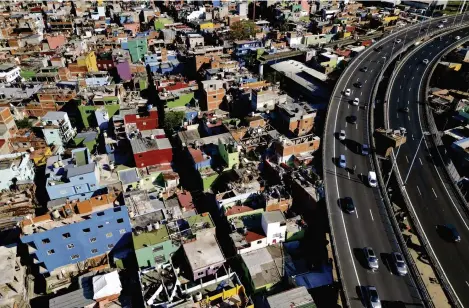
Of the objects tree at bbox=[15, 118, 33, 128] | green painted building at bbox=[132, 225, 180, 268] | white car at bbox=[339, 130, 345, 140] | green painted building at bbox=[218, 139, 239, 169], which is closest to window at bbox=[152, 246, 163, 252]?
green painted building at bbox=[132, 225, 180, 268]

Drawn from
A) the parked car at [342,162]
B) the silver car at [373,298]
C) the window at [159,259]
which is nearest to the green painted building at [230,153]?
the parked car at [342,162]

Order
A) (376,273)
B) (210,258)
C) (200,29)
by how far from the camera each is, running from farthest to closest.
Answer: (200,29), (210,258), (376,273)

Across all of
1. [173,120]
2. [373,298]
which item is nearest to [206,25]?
[173,120]

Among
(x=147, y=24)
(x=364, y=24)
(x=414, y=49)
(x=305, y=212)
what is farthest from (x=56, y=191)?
(x=364, y=24)

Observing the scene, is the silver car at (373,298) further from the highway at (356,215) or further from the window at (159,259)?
the window at (159,259)

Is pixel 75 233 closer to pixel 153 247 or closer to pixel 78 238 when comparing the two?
pixel 78 238

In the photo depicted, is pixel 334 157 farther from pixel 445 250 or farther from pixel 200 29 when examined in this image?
pixel 200 29
